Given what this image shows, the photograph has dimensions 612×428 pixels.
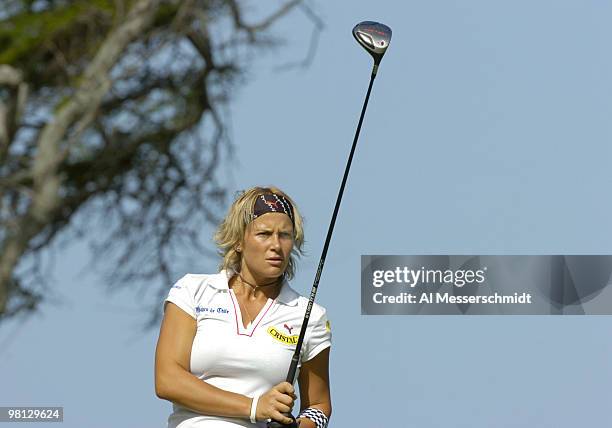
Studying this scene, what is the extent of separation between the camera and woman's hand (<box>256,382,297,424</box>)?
210cm

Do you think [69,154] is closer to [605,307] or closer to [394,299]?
[394,299]

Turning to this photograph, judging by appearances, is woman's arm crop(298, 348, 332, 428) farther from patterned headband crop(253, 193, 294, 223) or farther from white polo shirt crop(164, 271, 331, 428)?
patterned headband crop(253, 193, 294, 223)

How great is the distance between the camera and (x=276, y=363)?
86.2 inches

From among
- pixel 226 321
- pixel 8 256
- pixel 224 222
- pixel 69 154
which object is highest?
pixel 69 154

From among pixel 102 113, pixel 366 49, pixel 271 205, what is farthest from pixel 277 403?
pixel 102 113

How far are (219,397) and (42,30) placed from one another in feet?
17.9

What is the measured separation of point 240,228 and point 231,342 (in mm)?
224

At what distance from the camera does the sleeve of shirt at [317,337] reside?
2.25m

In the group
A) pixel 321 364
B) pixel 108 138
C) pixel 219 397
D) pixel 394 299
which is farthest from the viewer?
pixel 108 138

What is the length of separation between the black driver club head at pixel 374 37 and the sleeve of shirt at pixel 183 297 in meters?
0.77

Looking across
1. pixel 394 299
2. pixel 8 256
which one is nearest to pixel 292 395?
pixel 394 299

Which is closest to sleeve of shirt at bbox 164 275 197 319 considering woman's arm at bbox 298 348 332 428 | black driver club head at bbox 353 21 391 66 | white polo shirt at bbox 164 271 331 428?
white polo shirt at bbox 164 271 331 428

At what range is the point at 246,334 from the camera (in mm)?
2188

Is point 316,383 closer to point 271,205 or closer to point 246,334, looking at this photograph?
point 246,334
